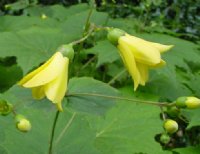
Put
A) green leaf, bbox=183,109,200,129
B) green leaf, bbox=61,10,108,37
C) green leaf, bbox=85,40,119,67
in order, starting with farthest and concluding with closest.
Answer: green leaf, bbox=61,10,108,37
green leaf, bbox=85,40,119,67
green leaf, bbox=183,109,200,129

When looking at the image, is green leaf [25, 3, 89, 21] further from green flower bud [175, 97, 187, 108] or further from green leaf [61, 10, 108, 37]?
green flower bud [175, 97, 187, 108]

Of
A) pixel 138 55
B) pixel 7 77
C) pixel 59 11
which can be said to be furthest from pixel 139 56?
pixel 59 11

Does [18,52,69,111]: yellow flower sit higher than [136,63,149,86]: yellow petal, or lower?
higher

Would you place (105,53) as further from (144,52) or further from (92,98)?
(144,52)

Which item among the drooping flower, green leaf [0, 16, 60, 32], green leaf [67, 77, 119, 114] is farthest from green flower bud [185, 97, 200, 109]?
green leaf [0, 16, 60, 32]

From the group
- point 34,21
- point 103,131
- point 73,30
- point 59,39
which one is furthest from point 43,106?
point 34,21

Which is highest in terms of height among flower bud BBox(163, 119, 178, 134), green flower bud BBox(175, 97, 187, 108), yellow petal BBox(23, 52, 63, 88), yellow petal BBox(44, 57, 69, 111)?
yellow petal BBox(23, 52, 63, 88)

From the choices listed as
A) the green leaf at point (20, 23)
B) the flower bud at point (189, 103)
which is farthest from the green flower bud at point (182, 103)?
the green leaf at point (20, 23)

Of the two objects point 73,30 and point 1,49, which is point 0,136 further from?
point 73,30
